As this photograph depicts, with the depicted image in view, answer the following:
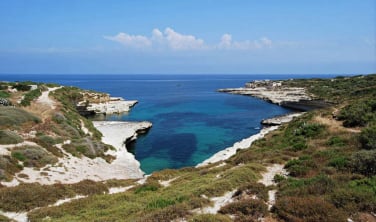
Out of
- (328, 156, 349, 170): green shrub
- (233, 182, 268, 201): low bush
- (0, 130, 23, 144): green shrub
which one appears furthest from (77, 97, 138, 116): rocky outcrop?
(233, 182, 268, 201): low bush

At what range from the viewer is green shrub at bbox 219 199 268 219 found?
30.0 ft

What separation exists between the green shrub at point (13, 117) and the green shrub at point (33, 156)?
7577mm

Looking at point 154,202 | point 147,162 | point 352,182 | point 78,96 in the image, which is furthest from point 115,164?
point 78,96

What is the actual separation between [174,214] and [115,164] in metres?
21.0

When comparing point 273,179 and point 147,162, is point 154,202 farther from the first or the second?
point 147,162

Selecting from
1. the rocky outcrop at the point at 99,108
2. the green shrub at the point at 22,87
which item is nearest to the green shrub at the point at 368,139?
the green shrub at the point at 22,87

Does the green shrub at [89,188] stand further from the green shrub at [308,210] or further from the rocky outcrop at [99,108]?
the rocky outcrop at [99,108]

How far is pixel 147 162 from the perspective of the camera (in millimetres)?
33500

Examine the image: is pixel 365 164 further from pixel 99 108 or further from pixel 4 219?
pixel 99 108

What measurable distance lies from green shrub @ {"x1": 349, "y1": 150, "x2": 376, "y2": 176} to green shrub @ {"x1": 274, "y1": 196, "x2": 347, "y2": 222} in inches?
189

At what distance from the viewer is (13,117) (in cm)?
2998

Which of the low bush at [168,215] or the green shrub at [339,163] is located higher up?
the green shrub at [339,163]

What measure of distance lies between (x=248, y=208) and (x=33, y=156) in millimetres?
19186

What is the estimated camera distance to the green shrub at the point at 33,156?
2145 cm
